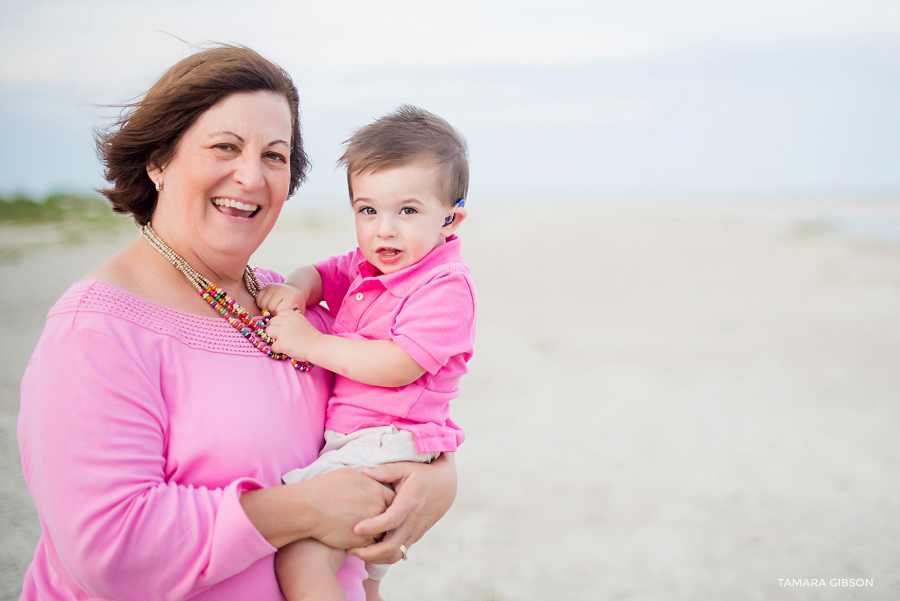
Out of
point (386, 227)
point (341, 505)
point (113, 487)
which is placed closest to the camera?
point (113, 487)

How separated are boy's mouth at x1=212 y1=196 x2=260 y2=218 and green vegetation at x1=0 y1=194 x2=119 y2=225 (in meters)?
10.6

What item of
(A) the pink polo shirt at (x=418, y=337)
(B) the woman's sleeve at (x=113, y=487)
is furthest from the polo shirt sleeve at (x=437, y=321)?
(B) the woman's sleeve at (x=113, y=487)

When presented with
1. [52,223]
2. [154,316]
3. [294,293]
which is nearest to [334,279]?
[294,293]

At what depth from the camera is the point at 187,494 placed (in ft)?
5.67

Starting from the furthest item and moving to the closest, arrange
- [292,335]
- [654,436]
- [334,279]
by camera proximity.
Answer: [654,436], [334,279], [292,335]

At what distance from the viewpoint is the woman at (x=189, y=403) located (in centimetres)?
162

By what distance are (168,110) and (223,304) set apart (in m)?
0.58

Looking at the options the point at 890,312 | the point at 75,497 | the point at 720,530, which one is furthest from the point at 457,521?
the point at 890,312

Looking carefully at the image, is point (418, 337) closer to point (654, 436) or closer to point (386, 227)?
point (386, 227)

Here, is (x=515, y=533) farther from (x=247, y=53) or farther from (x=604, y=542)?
(x=247, y=53)

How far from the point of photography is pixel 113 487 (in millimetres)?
1615

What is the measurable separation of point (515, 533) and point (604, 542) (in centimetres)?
58

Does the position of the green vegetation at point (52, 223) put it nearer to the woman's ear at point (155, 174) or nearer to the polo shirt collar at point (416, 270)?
the woman's ear at point (155, 174)

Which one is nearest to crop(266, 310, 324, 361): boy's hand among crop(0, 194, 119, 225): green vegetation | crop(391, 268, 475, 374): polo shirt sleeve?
crop(391, 268, 475, 374): polo shirt sleeve
